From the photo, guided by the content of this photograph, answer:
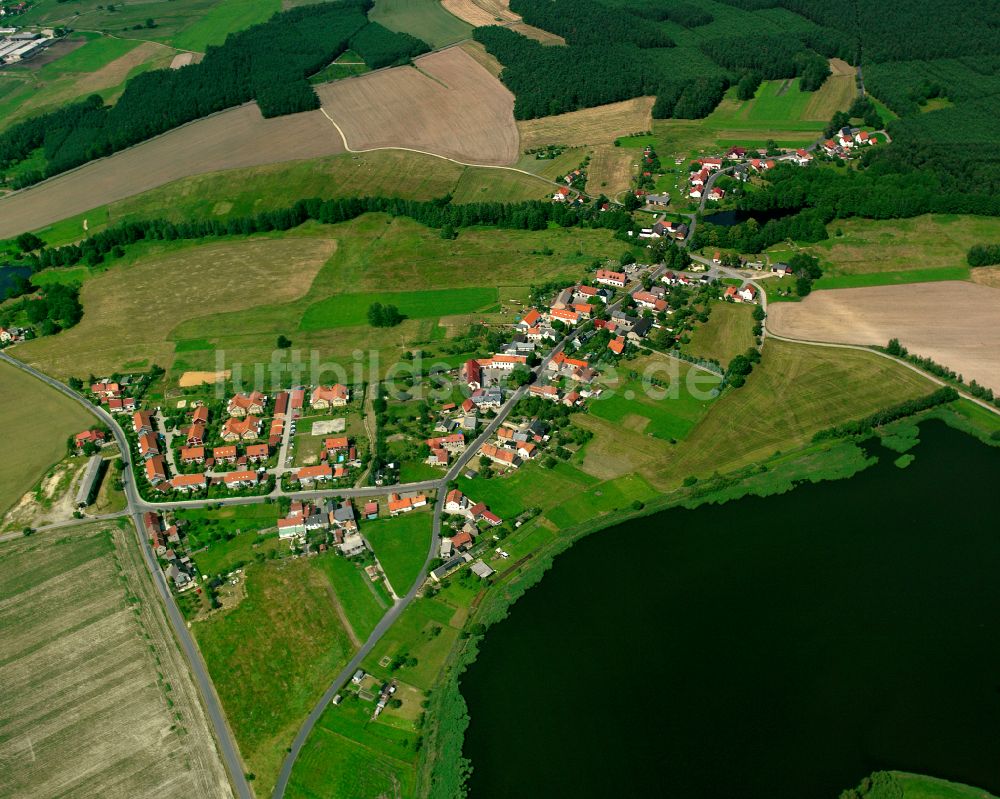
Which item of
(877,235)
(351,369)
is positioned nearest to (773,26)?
(877,235)

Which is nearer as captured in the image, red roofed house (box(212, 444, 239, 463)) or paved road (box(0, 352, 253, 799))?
paved road (box(0, 352, 253, 799))

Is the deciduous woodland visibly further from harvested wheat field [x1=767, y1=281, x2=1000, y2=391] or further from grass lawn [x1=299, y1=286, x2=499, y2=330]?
harvested wheat field [x1=767, y1=281, x2=1000, y2=391]

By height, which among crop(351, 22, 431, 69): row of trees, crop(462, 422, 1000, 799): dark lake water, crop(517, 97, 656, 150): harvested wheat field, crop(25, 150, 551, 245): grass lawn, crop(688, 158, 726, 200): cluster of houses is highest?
crop(351, 22, 431, 69): row of trees

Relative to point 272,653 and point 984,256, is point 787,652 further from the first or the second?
point 984,256

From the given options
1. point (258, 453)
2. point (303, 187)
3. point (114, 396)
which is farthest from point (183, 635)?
point (303, 187)

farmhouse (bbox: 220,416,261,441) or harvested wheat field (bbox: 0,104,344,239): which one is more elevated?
harvested wheat field (bbox: 0,104,344,239)

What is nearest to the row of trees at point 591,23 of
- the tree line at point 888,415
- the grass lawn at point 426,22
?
the grass lawn at point 426,22

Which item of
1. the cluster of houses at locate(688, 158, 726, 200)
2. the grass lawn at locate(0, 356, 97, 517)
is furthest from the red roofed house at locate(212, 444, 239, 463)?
the cluster of houses at locate(688, 158, 726, 200)
